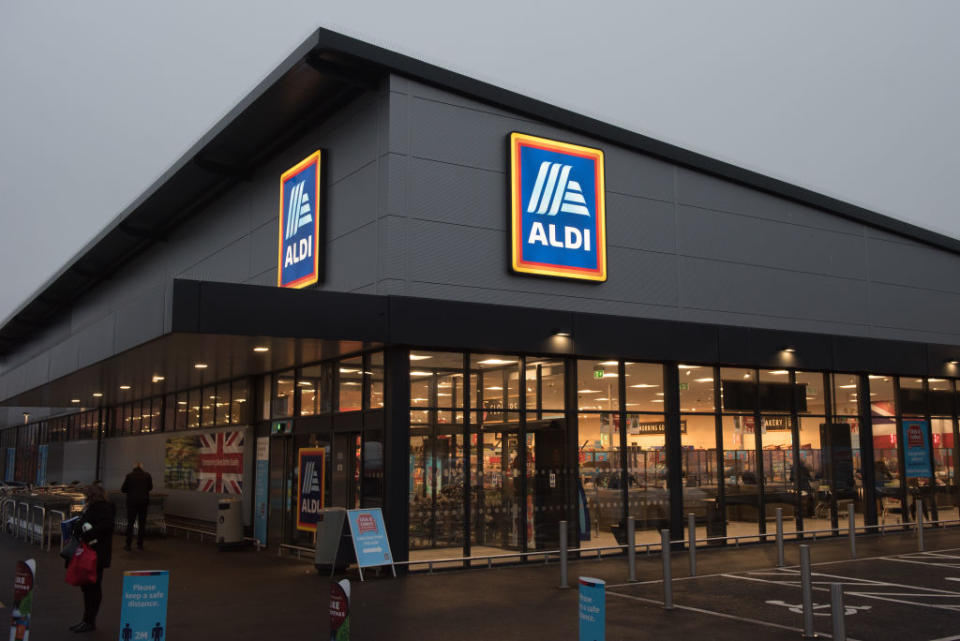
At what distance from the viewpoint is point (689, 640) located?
9.49 meters

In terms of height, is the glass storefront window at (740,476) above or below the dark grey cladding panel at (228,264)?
below

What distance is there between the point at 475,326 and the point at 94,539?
7.56 m

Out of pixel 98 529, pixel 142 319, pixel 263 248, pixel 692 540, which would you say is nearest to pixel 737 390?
pixel 692 540

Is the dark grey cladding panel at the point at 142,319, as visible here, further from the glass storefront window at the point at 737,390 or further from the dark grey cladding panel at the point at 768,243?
the glass storefront window at the point at 737,390

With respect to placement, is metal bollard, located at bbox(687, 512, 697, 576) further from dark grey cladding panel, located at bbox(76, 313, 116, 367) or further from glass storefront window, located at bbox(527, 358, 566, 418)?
dark grey cladding panel, located at bbox(76, 313, 116, 367)

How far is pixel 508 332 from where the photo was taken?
53.5ft

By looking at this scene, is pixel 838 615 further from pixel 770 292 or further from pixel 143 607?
pixel 770 292

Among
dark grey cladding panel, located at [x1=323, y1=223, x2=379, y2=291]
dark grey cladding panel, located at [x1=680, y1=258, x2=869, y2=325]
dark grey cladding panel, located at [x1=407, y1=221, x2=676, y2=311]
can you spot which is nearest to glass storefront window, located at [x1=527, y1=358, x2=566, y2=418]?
dark grey cladding panel, located at [x1=407, y1=221, x2=676, y2=311]

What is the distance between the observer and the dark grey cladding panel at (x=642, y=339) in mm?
17328

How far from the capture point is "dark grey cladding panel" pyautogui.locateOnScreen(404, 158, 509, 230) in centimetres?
1578

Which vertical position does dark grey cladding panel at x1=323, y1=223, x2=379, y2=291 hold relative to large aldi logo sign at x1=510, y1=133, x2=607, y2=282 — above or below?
below

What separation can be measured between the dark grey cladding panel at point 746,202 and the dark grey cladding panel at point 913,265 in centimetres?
93

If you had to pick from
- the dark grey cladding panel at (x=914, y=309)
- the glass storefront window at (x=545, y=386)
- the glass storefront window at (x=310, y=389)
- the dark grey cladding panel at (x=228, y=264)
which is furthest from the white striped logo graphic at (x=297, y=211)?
the dark grey cladding panel at (x=914, y=309)

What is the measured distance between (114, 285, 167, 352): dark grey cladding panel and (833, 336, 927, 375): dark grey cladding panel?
49.7ft
